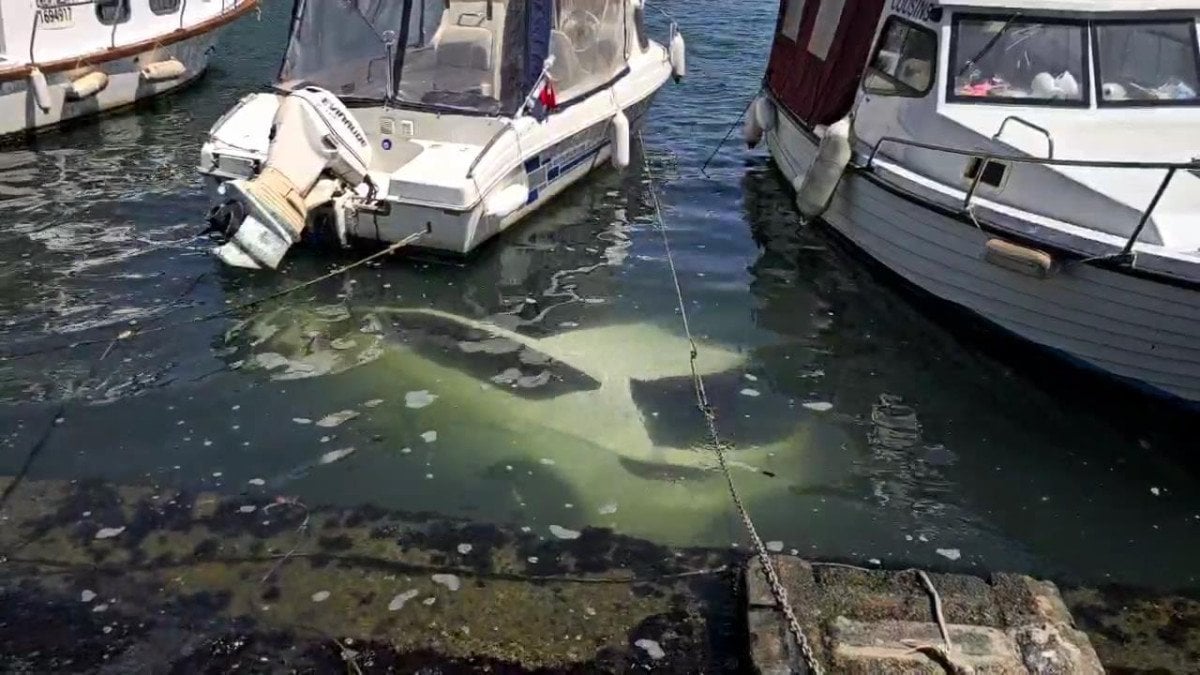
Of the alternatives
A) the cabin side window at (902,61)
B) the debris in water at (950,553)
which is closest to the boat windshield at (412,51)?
the cabin side window at (902,61)

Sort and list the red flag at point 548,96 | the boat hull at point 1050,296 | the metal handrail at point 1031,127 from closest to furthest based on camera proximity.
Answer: the boat hull at point 1050,296 → the metal handrail at point 1031,127 → the red flag at point 548,96

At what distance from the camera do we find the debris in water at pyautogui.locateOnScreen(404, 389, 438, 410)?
7.39 metres

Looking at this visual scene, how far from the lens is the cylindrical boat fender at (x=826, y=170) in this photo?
31.0 feet

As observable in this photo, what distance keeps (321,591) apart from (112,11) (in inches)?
444

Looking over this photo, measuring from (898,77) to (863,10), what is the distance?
128cm

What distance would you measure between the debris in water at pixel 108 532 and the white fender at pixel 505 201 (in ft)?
14.3

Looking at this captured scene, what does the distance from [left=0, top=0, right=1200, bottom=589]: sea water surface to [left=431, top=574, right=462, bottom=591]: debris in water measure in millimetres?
602

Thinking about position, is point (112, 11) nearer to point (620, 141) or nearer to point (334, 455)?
point (620, 141)

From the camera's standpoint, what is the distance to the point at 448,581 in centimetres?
564

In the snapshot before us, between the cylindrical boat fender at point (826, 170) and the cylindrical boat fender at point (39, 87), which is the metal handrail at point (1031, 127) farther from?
the cylindrical boat fender at point (39, 87)

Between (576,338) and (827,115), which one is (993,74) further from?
(576,338)

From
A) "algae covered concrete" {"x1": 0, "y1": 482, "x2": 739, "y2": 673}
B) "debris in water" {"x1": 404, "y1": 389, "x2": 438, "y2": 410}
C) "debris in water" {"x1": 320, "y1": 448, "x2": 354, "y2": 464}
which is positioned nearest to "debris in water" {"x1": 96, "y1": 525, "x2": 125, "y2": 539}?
"algae covered concrete" {"x1": 0, "y1": 482, "x2": 739, "y2": 673}

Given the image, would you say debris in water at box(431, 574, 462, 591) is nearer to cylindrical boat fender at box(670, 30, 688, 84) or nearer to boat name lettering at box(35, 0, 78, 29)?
cylindrical boat fender at box(670, 30, 688, 84)

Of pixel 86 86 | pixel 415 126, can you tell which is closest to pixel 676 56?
pixel 415 126
